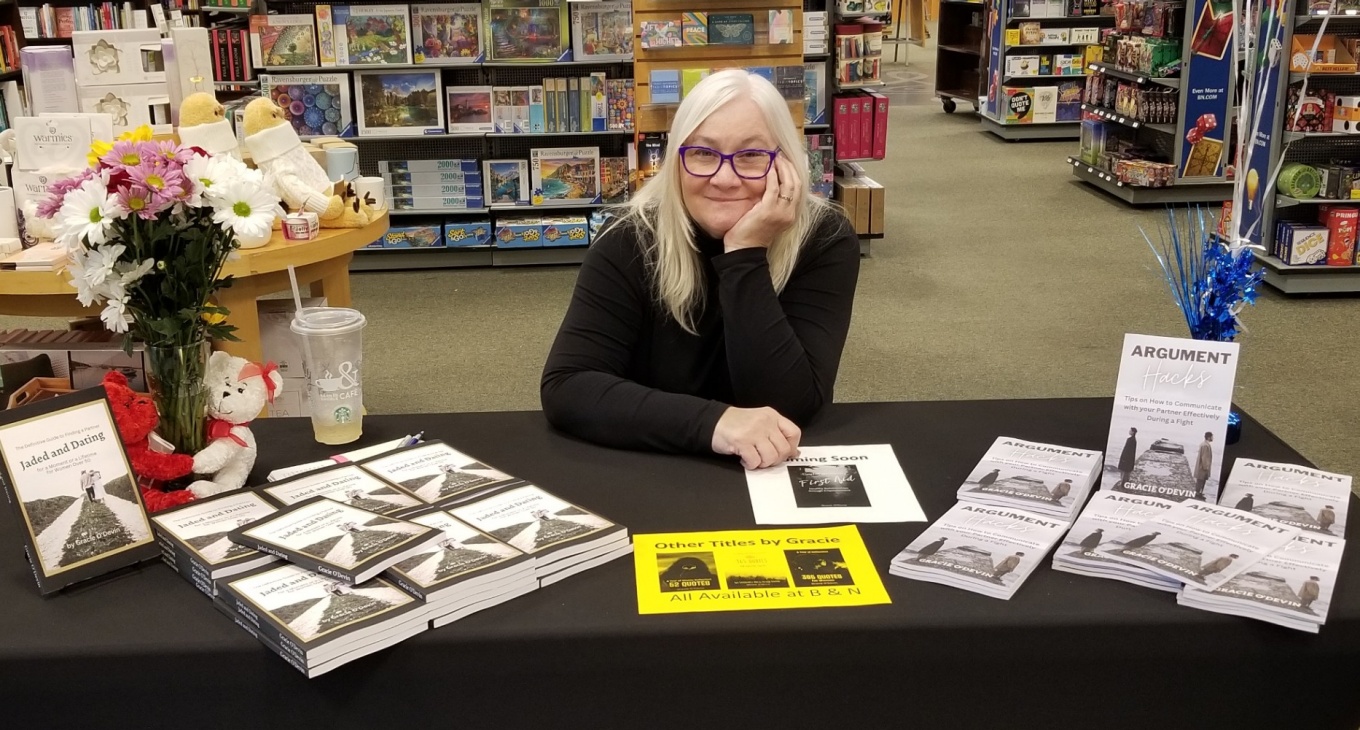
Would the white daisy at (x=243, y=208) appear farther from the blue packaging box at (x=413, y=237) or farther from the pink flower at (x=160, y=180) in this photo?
the blue packaging box at (x=413, y=237)

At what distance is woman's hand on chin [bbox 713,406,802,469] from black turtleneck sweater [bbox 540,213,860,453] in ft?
0.15

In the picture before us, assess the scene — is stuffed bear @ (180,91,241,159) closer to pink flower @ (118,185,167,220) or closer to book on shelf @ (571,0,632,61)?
pink flower @ (118,185,167,220)

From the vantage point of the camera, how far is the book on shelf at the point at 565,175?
594 centimetres

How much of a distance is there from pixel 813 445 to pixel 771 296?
287mm

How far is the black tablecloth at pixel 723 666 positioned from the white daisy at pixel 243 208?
0.48 metres

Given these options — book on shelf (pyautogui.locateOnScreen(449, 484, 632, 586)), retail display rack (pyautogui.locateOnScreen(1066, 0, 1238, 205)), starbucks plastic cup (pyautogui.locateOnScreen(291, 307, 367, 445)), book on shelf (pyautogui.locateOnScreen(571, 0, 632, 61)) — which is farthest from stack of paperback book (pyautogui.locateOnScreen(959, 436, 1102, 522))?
retail display rack (pyautogui.locateOnScreen(1066, 0, 1238, 205))

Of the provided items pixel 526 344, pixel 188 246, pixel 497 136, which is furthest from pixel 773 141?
pixel 497 136

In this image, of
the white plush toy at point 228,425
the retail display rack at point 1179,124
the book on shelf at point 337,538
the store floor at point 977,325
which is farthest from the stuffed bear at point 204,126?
the retail display rack at point 1179,124

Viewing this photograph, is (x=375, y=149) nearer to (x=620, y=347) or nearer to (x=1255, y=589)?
(x=620, y=347)

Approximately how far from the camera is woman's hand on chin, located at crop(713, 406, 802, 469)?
1.75 meters

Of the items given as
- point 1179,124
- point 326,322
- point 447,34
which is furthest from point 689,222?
point 1179,124

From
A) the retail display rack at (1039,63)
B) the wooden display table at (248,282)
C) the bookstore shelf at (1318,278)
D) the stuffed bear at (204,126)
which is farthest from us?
the retail display rack at (1039,63)

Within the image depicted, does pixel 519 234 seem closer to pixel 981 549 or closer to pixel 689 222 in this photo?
pixel 689 222

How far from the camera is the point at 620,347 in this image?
2111 millimetres
